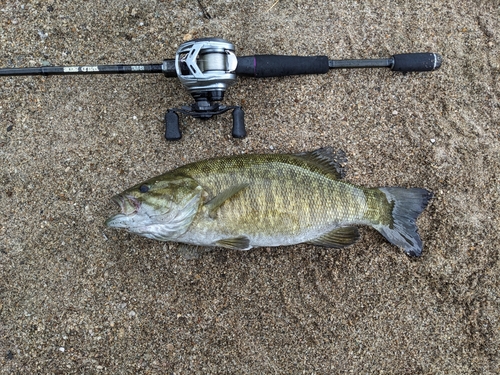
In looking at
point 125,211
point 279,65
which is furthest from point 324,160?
point 125,211

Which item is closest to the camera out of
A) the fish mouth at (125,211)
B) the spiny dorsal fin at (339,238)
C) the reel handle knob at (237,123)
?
the fish mouth at (125,211)

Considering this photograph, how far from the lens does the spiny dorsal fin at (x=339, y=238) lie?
101 inches

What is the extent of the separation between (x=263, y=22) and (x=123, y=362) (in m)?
2.96

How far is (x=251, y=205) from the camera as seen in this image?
239 cm

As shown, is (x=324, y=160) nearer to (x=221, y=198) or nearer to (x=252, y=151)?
(x=252, y=151)

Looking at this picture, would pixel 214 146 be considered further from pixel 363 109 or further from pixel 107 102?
pixel 363 109

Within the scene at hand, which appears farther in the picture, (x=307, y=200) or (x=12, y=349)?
(x=12, y=349)

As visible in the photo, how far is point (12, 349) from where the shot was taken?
2.74 m

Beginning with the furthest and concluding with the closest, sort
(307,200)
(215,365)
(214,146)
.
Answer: (214,146), (215,365), (307,200)

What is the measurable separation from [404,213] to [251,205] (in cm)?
116

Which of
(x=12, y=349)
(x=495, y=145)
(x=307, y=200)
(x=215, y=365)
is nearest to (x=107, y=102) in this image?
(x=307, y=200)

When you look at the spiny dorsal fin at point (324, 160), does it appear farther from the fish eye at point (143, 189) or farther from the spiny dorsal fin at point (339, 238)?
the fish eye at point (143, 189)

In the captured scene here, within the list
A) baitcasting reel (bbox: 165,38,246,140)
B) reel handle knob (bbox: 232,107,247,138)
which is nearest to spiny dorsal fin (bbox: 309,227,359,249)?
reel handle knob (bbox: 232,107,247,138)

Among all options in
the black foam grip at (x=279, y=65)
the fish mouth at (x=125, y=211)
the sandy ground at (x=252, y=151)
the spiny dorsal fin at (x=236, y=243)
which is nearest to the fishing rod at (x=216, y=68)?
the black foam grip at (x=279, y=65)
